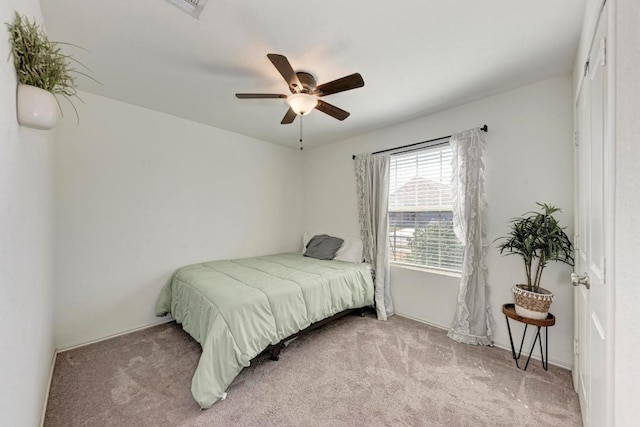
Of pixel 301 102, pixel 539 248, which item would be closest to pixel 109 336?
pixel 301 102

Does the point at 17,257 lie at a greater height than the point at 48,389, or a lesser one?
greater

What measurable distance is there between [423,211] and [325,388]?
218 cm

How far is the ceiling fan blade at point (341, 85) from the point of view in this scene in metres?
1.75

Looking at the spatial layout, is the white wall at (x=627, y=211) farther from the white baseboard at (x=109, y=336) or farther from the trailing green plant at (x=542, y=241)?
the white baseboard at (x=109, y=336)

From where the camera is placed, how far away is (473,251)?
253cm

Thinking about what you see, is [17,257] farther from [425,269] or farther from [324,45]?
[425,269]

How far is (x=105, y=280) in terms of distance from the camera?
2613 mm

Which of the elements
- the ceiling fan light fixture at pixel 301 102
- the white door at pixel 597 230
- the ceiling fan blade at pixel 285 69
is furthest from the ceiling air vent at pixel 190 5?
the white door at pixel 597 230

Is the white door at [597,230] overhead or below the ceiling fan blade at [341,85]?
below

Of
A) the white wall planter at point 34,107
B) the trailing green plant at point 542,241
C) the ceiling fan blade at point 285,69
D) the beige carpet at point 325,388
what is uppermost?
the ceiling fan blade at point 285,69

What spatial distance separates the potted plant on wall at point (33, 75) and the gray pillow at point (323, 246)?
9.98 feet

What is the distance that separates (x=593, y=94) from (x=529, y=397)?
6.48ft

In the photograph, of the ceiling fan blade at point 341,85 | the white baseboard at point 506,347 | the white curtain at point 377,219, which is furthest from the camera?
the white curtain at point 377,219

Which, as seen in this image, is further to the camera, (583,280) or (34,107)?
(583,280)
